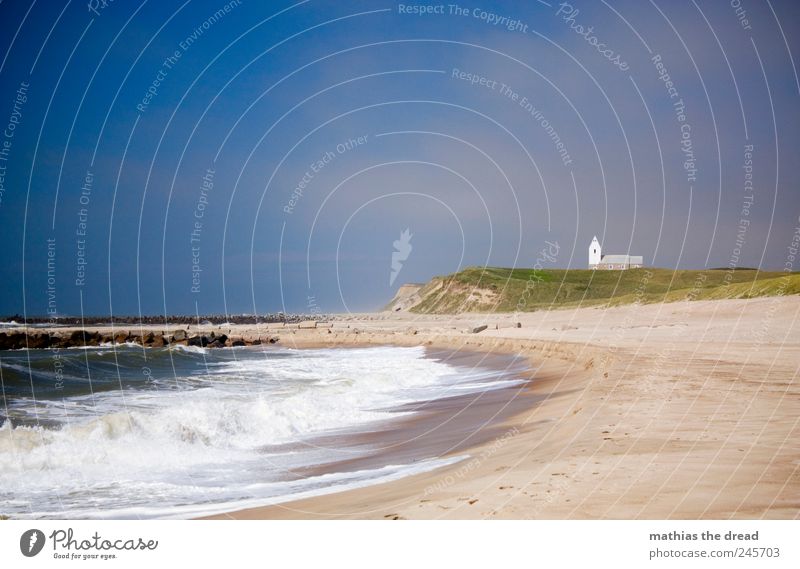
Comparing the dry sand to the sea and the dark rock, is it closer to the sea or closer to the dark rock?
the sea

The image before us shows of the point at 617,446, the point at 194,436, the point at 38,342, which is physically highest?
the point at 38,342

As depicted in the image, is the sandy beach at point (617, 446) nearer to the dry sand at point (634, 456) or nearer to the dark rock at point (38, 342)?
the dry sand at point (634, 456)

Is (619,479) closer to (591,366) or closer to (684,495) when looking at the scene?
(684,495)

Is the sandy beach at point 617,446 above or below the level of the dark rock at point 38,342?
below

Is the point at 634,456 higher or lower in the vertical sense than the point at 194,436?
higher

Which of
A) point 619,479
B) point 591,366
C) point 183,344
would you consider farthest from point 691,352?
point 183,344

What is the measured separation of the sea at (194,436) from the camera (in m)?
9.56

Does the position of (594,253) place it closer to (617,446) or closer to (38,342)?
(38,342)

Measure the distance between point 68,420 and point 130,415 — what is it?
7.77 ft

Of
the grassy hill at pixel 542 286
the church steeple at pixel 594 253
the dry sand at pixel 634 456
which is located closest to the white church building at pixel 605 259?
the church steeple at pixel 594 253

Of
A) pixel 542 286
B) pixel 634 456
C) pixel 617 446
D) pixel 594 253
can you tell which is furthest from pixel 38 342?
pixel 594 253

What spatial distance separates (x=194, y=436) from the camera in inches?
567
